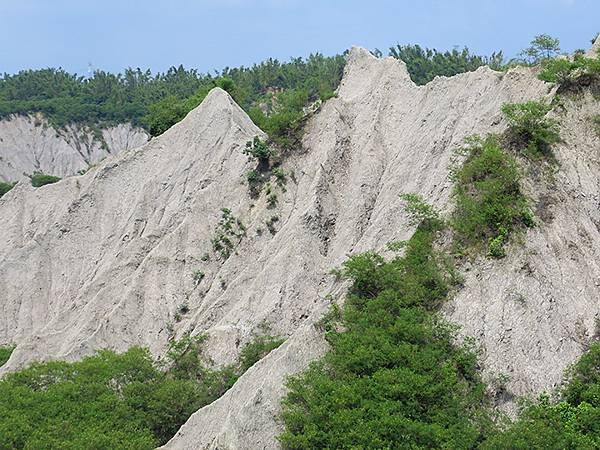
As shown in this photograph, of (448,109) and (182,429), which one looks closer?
(182,429)

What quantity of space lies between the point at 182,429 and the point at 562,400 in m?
11.7

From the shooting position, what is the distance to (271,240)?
32.7m

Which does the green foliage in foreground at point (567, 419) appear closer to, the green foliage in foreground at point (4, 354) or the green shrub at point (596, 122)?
the green shrub at point (596, 122)

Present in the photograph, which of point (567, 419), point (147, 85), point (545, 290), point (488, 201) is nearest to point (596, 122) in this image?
point (488, 201)

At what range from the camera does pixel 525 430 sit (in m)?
19.2

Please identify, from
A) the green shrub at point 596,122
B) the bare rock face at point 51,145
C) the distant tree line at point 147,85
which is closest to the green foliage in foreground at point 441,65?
the distant tree line at point 147,85

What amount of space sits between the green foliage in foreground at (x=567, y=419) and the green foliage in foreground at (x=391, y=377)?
103 cm

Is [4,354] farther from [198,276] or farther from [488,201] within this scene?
[488,201]

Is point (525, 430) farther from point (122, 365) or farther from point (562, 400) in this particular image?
point (122, 365)

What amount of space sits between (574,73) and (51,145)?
96.0 meters

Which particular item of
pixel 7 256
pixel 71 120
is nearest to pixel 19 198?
pixel 7 256

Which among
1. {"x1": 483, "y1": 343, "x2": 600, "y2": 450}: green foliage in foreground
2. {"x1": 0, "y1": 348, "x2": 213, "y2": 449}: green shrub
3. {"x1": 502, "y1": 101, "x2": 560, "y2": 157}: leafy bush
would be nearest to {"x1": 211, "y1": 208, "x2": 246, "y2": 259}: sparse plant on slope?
{"x1": 0, "y1": 348, "x2": 213, "y2": 449}: green shrub

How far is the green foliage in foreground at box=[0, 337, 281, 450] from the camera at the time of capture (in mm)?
24000

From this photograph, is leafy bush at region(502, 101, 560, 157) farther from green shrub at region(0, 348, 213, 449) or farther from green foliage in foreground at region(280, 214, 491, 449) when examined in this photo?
green shrub at region(0, 348, 213, 449)
